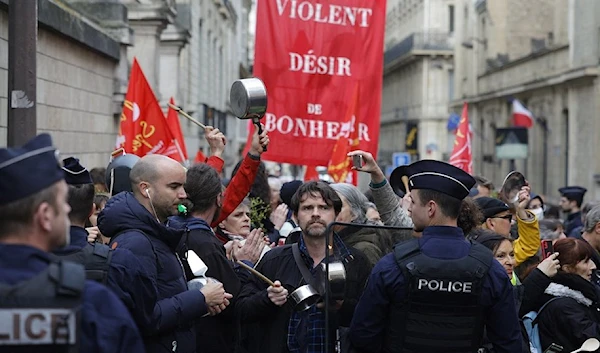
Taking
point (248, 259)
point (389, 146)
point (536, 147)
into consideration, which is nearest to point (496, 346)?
point (248, 259)

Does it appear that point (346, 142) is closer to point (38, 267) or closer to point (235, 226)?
point (235, 226)

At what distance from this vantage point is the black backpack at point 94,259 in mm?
4441

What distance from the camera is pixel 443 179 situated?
504 cm

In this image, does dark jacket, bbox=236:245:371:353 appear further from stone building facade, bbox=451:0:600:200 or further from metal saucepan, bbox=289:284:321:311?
stone building facade, bbox=451:0:600:200

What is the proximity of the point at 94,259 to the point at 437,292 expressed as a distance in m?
1.44

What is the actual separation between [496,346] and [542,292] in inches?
57.6

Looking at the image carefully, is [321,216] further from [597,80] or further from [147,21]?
[597,80]

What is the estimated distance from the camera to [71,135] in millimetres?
13945

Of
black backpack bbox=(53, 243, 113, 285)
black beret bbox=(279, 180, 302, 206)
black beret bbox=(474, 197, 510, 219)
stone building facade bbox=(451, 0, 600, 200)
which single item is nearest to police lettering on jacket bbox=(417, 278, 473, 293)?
black backpack bbox=(53, 243, 113, 285)

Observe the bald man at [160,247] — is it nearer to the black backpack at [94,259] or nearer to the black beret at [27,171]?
the black backpack at [94,259]

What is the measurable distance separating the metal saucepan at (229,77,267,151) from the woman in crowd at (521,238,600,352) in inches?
74.0

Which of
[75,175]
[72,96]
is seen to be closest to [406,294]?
[75,175]

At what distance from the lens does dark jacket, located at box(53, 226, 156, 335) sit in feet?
14.9

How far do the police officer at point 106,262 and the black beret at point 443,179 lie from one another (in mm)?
1296
